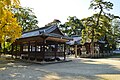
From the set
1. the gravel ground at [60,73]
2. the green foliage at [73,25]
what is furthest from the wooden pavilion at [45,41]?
the green foliage at [73,25]

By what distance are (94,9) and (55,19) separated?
3749cm

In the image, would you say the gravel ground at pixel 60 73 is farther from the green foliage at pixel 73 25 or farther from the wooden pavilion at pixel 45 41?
the green foliage at pixel 73 25

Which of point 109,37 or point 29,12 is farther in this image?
point 29,12

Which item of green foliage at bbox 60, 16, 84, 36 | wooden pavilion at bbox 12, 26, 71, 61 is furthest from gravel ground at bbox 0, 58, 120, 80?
green foliage at bbox 60, 16, 84, 36

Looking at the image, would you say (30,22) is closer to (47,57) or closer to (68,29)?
(68,29)

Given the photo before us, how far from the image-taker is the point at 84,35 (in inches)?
1458

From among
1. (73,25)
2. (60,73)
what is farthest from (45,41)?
(73,25)

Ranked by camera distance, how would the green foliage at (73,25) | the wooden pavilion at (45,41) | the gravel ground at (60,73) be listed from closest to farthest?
the gravel ground at (60,73) → the wooden pavilion at (45,41) → the green foliage at (73,25)

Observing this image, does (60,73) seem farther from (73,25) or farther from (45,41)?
(73,25)

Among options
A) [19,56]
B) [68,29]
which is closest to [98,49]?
[19,56]

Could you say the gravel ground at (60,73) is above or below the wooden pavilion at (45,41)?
below

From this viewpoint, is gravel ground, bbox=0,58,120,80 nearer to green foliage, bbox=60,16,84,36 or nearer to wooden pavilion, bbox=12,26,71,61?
wooden pavilion, bbox=12,26,71,61

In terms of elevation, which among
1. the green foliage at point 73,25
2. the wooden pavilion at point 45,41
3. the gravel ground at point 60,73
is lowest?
the gravel ground at point 60,73

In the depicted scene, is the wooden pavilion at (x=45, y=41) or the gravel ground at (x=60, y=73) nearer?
the gravel ground at (x=60, y=73)
